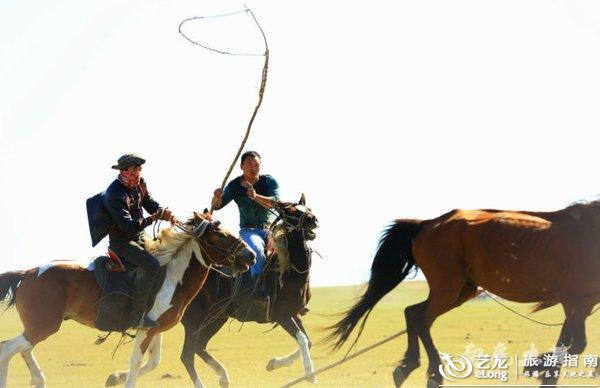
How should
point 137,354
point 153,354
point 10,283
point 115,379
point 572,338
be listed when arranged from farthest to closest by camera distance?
point 115,379 < point 153,354 < point 10,283 < point 137,354 < point 572,338

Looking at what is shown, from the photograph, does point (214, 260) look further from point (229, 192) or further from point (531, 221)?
point (531, 221)

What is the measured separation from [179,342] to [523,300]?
17099mm

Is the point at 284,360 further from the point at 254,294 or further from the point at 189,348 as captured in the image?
the point at 189,348

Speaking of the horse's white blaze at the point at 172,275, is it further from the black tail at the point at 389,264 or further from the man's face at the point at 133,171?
the black tail at the point at 389,264

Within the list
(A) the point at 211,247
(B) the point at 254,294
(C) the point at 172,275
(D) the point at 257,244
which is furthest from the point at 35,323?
(D) the point at 257,244

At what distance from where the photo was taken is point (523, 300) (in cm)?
1214

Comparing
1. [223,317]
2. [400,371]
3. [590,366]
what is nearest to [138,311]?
[223,317]

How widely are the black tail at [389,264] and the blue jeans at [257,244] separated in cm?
143

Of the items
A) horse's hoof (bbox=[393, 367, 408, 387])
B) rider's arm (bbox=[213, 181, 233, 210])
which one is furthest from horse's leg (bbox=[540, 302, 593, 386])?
rider's arm (bbox=[213, 181, 233, 210])

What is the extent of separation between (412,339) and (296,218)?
7.87ft

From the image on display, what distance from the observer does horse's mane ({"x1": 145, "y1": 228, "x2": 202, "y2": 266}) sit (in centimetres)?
1204

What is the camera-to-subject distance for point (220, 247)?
1188 cm

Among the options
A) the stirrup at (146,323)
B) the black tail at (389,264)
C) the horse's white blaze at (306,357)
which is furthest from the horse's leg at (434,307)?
the stirrup at (146,323)

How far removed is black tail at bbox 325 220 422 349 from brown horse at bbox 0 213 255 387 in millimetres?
1731
